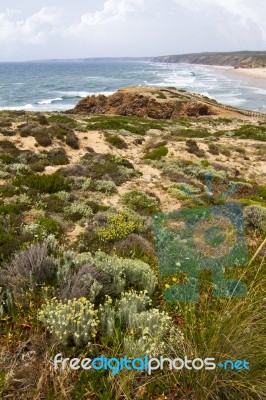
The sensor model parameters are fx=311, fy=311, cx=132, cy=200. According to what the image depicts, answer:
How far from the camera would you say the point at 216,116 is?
48469mm

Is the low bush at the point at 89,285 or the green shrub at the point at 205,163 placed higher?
the low bush at the point at 89,285

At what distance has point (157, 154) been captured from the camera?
61.5ft

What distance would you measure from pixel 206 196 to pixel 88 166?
18.4 ft

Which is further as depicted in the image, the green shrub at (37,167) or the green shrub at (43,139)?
the green shrub at (43,139)

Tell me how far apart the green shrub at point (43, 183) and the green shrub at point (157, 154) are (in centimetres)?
776

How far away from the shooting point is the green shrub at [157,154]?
60.1 feet

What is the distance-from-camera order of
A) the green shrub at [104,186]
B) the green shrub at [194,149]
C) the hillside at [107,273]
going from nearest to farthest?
the hillside at [107,273], the green shrub at [104,186], the green shrub at [194,149]

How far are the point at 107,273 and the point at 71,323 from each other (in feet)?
4.44

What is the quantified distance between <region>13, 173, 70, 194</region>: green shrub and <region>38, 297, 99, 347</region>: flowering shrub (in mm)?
7481

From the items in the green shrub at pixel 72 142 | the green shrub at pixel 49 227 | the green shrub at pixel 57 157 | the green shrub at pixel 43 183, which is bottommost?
the green shrub at pixel 49 227

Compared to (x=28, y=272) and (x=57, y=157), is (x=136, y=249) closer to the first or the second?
(x=28, y=272)

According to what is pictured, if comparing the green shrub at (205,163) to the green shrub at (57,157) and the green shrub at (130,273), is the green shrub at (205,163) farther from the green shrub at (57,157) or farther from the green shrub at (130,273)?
the green shrub at (130,273)

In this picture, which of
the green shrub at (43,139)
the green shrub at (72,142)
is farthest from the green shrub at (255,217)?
the green shrub at (43,139)

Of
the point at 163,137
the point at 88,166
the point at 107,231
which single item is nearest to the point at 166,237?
the point at 107,231
